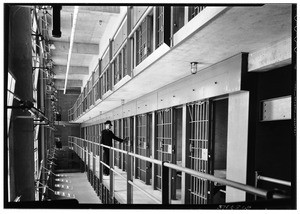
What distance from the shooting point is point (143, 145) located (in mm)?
7277

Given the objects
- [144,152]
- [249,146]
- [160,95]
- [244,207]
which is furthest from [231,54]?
[144,152]

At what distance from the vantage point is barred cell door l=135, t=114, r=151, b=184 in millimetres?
6852

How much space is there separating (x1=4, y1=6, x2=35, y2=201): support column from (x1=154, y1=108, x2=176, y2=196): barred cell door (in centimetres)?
260

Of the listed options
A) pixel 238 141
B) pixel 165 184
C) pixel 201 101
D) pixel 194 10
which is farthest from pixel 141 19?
pixel 165 184

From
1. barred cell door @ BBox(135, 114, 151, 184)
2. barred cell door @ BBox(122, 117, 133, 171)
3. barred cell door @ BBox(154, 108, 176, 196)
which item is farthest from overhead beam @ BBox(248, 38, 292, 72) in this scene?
barred cell door @ BBox(122, 117, 133, 171)

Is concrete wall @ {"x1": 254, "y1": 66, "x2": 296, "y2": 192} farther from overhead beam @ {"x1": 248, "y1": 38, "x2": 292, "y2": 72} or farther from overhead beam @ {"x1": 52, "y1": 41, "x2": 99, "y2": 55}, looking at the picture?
overhead beam @ {"x1": 52, "y1": 41, "x2": 99, "y2": 55}

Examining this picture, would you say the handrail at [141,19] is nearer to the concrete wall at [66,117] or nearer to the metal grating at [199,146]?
the metal grating at [199,146]

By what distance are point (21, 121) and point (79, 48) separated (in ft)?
17.5

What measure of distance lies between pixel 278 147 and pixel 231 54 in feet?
4.40

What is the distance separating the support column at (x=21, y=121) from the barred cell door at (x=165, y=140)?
2.60 metres

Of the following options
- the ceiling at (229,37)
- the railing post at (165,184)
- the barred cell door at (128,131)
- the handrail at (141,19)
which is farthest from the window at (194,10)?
the barred cell door at (128,131)

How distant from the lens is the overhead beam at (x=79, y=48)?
827 cm

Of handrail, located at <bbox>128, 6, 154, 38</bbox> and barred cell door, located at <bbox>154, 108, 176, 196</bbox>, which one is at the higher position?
handrail, located at <bbox>128, 6, 154, 38</bbox>

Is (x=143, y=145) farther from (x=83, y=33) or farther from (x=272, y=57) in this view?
(x=272, y=57)
